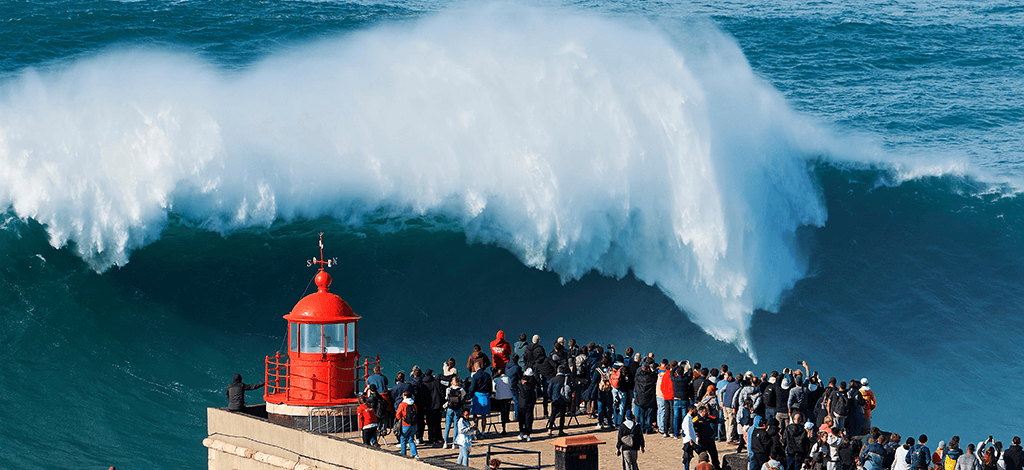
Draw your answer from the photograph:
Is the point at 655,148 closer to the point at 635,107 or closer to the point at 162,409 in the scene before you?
the point at 635,107

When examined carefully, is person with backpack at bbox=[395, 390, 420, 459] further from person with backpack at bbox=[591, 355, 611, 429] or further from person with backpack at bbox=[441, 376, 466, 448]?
person with backpack at bbox=[591, 355, 611, 429]

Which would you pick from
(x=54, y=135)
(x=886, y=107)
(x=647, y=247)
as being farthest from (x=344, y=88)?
(x=886, y=107)

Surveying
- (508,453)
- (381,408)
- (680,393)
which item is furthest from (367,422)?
(680,393)

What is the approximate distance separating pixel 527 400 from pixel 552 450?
87 centimetres

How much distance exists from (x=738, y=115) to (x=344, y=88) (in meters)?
10.0

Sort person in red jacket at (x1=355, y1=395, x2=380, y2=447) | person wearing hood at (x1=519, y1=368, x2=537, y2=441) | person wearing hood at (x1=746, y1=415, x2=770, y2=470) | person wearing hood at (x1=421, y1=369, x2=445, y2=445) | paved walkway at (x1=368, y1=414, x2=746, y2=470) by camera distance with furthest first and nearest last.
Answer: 1. person wearing hood at (x1=519, y1=368, x2=537, y2=441)
2. person wearing hood at (x1=421, y1=369, x2=445, y2=445)
3. person in red jacket at (x1=355, y1=395, x2=380, y2=447)
4. paved walkway at (x1=368, y1=414, x2=746, y2=470)
5. person wearing hood at (x1=746, y1=415, x2=770, y2=470)

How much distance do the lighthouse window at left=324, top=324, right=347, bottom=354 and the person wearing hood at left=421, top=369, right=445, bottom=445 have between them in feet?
4.26

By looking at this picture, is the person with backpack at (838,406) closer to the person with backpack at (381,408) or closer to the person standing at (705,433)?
the person standing at (705,433)

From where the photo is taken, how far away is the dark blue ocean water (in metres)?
19.9

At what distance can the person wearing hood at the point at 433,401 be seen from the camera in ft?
46.3

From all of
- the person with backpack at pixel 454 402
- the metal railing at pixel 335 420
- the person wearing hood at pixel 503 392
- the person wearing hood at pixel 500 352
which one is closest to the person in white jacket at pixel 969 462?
the person wearing hood at pixel 503 392

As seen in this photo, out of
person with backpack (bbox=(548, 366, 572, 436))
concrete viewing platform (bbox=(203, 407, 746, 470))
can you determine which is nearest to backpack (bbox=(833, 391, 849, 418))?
concrete viewing platform (bbox=(203, 407, 746, 470))

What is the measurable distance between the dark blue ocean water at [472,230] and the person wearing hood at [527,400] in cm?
545

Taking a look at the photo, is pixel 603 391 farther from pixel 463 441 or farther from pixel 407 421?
→ pixel 407 421
